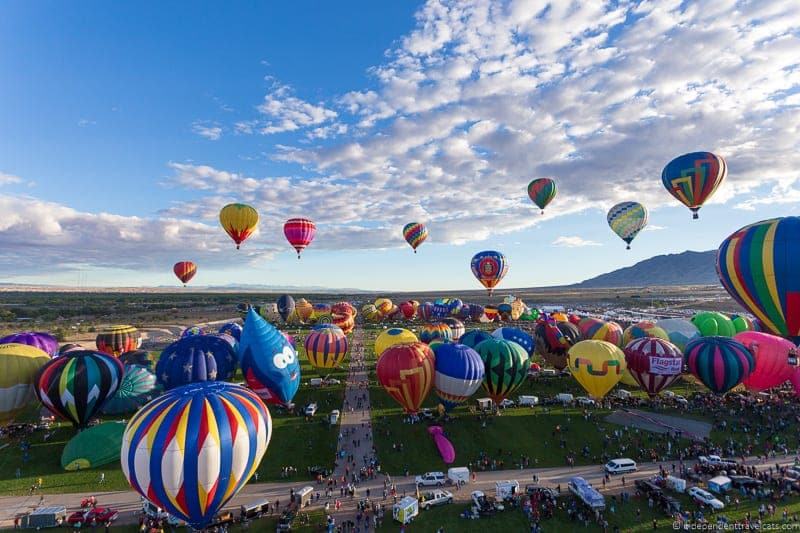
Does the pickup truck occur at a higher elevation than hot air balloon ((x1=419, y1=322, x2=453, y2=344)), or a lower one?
lower

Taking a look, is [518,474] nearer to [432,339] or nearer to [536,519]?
[536,519]

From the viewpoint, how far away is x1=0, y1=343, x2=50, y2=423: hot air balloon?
25.7 metres

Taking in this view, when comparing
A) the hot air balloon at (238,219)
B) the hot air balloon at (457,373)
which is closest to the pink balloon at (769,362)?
the hot air balloon at (457,373)

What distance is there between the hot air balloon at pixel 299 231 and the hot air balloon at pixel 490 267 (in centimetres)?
2210

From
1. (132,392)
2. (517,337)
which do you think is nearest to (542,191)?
(517,337)

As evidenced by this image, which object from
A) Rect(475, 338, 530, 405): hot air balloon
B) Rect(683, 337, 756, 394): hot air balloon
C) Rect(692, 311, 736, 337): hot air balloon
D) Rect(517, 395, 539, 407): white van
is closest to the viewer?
Rect(475, 338, 530, 405): hot air balloon

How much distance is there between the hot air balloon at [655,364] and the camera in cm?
3019

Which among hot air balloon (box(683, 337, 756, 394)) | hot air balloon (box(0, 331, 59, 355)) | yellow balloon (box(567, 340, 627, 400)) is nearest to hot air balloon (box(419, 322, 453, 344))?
yellow balloon (box(567, 340, 627, 400))

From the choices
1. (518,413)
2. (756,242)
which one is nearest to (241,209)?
(518,413)

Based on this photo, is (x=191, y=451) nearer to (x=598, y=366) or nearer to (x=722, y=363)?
(x=598, y=366)

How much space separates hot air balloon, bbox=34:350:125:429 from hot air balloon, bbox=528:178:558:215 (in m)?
46.9

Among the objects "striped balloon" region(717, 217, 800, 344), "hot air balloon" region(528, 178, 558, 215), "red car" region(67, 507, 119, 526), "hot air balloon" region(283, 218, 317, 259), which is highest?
"hot air balloon" region(528, 178, 558, 215)

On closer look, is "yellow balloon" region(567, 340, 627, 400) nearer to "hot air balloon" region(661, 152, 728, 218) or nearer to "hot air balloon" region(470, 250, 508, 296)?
"hot air balloon" region(661, 152, 728, 218)

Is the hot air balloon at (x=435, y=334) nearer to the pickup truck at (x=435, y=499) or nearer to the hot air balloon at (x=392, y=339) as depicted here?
the hot air balloon at (x=392, y=339)
